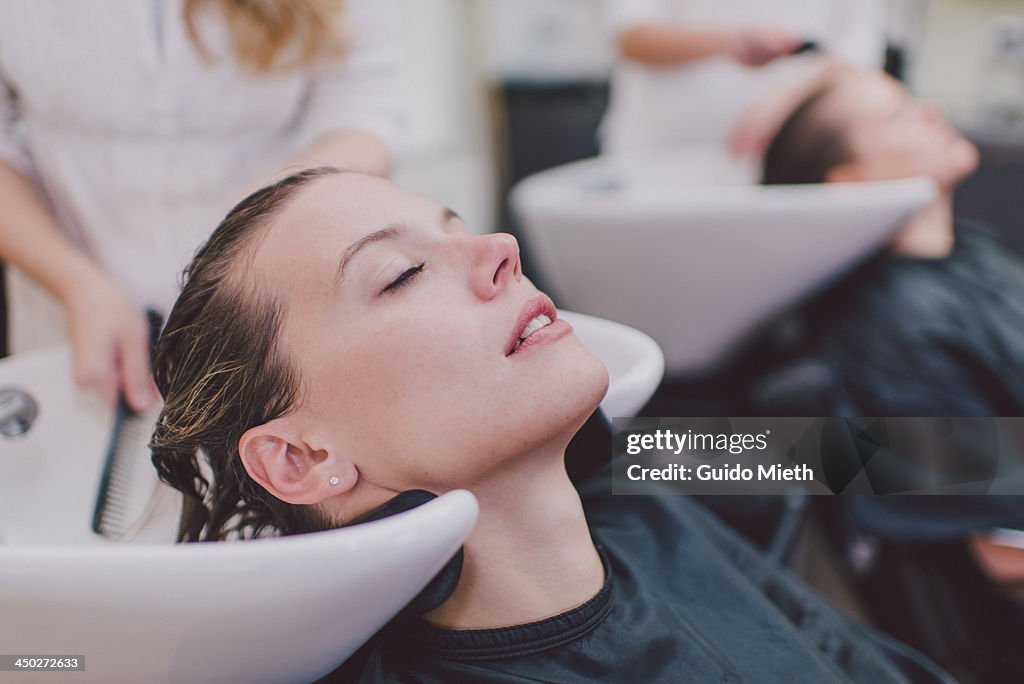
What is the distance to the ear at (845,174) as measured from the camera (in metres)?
1.20

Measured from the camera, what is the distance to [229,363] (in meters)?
0.56

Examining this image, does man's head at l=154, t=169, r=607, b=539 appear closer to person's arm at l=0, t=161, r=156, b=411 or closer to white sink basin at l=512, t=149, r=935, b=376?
person's arm at l=0, t=161, r=156, b=411

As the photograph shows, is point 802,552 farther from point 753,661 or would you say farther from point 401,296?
point 401,296

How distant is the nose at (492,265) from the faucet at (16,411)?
44 cm

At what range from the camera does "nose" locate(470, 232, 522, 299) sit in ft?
1.77

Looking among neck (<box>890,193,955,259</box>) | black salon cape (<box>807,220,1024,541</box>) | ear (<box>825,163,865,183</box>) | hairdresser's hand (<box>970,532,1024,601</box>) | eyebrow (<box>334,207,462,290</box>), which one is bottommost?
hairdresser's hand (<box>970,532,1024,601</box>)

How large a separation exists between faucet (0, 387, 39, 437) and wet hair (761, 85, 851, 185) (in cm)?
110

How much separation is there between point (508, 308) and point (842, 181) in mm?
877

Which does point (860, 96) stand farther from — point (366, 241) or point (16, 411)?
point (16, 411)

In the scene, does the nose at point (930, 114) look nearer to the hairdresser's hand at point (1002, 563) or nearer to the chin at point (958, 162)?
the chin at point (958, 162)


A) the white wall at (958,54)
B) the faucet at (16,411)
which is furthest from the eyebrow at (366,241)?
the white wall at (958,54)

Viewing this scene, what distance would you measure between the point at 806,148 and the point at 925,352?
37 cm

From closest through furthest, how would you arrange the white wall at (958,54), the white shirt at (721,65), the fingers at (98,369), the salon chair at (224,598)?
the salon chair at (224,598)
the fingers at (98,369)
the white shirt at (721,65)
the white wall at (958,54)

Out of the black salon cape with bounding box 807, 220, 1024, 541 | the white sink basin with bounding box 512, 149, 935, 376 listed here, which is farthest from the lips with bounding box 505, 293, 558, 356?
the black salon cape with bounding box 807, 220, 1024, 541
